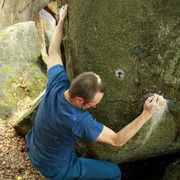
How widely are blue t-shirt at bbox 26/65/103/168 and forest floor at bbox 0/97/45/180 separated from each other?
103 centimetres

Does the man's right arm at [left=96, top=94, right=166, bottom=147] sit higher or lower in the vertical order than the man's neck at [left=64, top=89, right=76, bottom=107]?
lower

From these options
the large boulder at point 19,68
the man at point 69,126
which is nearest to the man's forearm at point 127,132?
the man at point 69,126

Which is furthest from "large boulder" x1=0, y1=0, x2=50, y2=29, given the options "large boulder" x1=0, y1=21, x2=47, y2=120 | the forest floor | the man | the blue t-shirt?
the blue t-shirt

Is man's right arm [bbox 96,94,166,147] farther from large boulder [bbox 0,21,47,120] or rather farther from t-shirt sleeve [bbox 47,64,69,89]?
large boulder [bbox 0,21,47,120]

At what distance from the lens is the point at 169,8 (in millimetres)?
1987

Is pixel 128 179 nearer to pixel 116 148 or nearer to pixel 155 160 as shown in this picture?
pixel 155 160

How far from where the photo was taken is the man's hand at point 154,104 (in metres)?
2.06

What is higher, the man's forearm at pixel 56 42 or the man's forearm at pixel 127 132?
the man's forearm at pixel 56 42

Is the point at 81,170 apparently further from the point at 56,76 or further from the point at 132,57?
the point at 132,57

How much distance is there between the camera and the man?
71.4 inches

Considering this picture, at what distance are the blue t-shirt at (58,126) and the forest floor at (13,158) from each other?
103 centimetres

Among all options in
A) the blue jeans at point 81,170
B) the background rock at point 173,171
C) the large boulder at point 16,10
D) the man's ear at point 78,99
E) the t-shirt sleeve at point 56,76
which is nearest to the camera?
the man's ear at point 78,99

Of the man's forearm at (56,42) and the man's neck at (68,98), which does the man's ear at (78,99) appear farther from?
the man's forearm at (56,42)

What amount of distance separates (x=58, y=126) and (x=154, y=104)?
103cm
